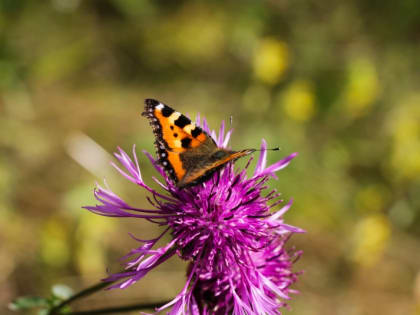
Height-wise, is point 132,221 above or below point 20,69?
below

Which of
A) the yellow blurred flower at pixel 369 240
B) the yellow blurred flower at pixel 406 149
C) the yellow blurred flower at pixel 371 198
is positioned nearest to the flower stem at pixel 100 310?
the yellow blurred flower at pixel 369 240

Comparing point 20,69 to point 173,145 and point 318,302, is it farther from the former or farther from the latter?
point 318,302

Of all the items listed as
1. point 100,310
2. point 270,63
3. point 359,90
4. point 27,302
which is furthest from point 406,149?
point 27,302

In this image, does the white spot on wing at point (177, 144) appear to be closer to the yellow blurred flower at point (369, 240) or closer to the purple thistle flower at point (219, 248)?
the purple thistle flower at point (219, 248)

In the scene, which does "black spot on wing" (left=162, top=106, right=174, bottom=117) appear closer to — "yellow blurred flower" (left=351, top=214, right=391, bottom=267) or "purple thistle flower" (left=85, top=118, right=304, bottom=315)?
"purple thistle flower" (left=85, top=118, right=304, bottom=315)

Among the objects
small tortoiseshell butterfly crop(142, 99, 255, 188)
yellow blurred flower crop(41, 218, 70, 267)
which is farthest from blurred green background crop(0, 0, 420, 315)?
small tortoiseshell butterfly crop(142, 99, 255, 188)

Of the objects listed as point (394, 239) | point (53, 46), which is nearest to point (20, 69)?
point (53, 46)
